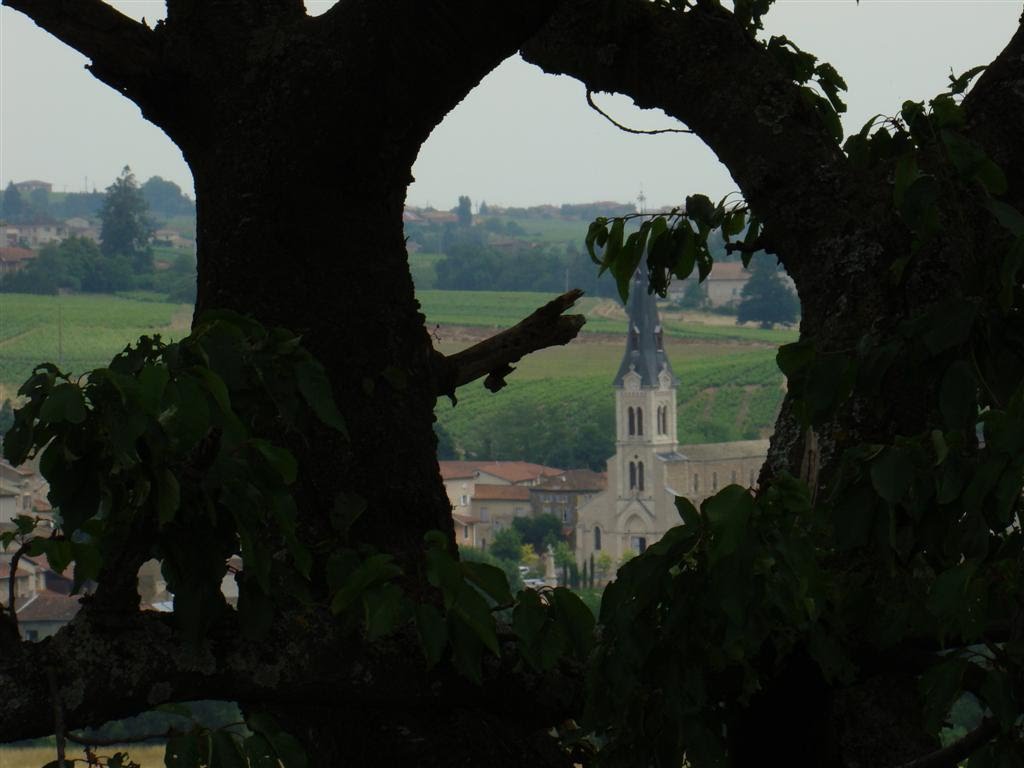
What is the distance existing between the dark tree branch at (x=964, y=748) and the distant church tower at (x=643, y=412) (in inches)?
2755

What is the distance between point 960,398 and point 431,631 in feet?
1.61

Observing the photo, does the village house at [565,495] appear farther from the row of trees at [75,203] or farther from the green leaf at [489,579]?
the green leaf at [489,579]

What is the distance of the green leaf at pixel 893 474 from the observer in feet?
4.15

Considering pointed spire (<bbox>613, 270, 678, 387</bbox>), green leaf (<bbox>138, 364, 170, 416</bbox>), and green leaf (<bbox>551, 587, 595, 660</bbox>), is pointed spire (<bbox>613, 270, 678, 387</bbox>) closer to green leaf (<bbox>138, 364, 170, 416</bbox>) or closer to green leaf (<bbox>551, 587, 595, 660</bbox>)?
green leaf (<bbox>551, 587, 595, 660</bbox>)

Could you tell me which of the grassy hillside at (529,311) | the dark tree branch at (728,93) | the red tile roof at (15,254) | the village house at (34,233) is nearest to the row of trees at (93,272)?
the red tile roof at (15,254)

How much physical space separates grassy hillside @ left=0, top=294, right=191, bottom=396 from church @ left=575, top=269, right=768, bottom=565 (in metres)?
20.0

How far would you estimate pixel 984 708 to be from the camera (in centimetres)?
144

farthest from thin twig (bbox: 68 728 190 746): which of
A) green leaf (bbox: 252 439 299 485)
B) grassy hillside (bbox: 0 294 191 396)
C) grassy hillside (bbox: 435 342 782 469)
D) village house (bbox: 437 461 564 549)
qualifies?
grassy hillside (bbox: 435 342 782 469)

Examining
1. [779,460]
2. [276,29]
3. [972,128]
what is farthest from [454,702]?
[972,128]

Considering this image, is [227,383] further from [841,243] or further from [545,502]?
[545,502]

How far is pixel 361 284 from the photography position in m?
1.87

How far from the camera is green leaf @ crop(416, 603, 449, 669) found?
1.48 metres

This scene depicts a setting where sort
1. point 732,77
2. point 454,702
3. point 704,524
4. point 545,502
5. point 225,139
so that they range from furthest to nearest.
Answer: point 545,502 < point 732,77 < point 225,139 < point 454,702 < point 704,524

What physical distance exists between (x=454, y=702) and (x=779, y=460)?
63 centimetres
